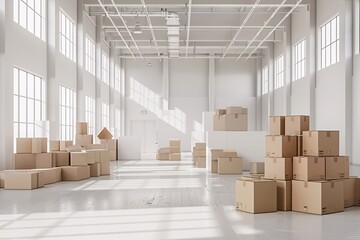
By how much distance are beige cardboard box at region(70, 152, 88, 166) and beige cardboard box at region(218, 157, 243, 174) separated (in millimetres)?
4068

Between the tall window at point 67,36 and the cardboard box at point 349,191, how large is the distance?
11383 millimetres

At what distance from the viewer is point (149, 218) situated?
6344mm

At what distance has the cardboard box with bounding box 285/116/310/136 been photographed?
742cm

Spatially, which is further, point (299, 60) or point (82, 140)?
point (299, 60)

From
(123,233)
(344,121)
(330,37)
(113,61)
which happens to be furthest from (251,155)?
(113,61)

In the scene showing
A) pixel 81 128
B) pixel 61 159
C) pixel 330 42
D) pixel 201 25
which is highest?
pixel 201 25

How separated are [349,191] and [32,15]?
1021 centimetres

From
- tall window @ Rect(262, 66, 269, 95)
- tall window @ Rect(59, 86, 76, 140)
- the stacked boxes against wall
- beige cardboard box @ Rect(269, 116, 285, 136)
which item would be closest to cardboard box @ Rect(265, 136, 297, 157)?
beige cardboard box @ Rect(269, 116, 285, 136)

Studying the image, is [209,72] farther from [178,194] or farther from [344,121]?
[178,194]

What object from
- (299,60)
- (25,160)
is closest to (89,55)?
(299,60)

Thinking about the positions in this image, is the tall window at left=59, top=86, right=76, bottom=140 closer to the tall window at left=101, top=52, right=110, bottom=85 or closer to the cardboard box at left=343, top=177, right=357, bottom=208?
the tall window at left=101, top=52, right=110, bottom=85

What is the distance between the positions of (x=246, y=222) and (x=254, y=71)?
79.3ft

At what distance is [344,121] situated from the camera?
49.4 ft

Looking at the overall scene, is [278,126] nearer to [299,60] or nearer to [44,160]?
[44,160]
